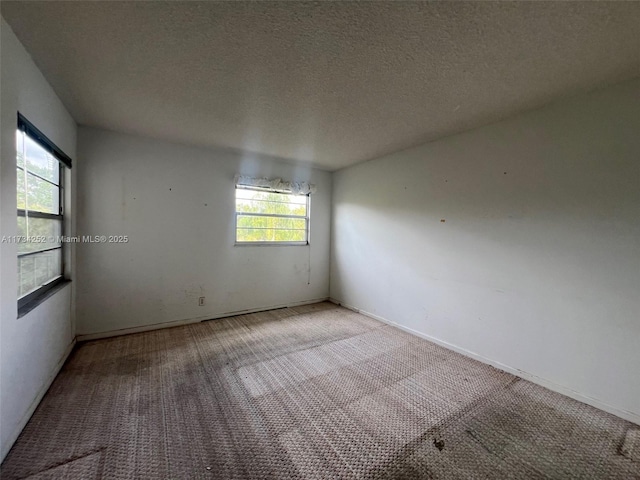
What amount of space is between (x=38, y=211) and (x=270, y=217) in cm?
245

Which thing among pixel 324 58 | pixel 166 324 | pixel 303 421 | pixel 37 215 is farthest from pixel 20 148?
pixel 303 421

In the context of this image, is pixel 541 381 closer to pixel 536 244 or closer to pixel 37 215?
pixel 536 244

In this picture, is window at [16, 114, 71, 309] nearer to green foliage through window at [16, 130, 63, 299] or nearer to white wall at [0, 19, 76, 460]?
green foliage through window at [16, 130, 63, 299]

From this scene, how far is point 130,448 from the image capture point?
4.76 ft

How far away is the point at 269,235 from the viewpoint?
396 centimetres

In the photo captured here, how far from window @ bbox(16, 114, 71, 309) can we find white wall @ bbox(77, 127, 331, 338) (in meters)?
0.39

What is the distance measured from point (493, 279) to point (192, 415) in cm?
270

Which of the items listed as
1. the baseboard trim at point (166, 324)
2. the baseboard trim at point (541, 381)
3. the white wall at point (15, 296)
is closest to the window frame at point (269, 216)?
the baseboard trim at point (166, 324)

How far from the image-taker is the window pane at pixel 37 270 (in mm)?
1707

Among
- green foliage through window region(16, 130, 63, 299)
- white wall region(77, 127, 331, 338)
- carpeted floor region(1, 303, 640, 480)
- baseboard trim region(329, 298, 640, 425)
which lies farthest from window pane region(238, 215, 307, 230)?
baseboard trim region(329, 298, 640, 425)

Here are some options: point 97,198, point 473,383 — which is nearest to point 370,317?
point 473,383

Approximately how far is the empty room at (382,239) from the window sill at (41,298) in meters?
0.04

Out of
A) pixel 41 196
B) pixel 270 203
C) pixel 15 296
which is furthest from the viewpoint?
pixel 270 203

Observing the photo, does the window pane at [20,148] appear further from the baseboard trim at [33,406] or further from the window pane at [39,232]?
the baseboard trim at [33,406]
